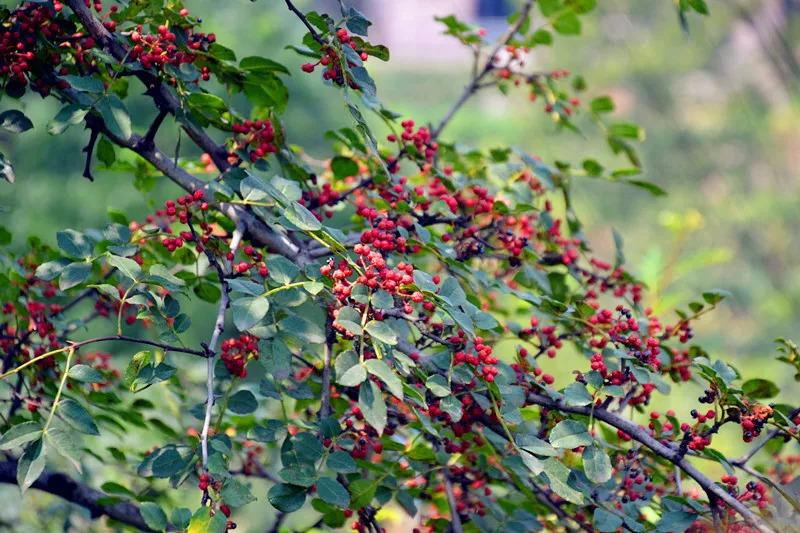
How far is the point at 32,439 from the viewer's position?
979 millimetres

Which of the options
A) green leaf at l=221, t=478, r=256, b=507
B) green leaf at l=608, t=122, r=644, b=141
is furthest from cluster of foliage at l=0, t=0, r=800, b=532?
green leaf at l=608, t=122, r=644, b=141

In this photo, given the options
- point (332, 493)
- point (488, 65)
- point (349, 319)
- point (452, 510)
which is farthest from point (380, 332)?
point (488, 65)

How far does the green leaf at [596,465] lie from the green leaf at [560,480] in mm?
28

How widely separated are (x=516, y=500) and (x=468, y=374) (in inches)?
18.2

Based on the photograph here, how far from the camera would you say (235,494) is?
1.03m

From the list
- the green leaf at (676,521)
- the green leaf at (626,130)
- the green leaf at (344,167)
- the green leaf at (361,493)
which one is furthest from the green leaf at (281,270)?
the green leaf at (626,130)

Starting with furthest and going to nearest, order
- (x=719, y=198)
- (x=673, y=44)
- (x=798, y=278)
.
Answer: (x=673, y=44) < (x=719, y=198) < (x=798, y=278)

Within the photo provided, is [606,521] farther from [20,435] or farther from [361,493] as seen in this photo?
[20,435]

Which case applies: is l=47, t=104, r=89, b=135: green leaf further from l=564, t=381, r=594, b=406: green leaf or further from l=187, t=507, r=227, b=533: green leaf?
l=564, t=381, r=594, b=406: green leaf

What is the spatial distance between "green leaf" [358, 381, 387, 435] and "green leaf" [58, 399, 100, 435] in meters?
0.32

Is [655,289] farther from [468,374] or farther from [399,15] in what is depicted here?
[399,15]

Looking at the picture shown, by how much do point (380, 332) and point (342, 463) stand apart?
25 cm

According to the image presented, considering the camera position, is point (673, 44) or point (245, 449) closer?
point (245, 449)

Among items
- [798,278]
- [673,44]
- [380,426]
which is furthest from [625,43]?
[380,426]
